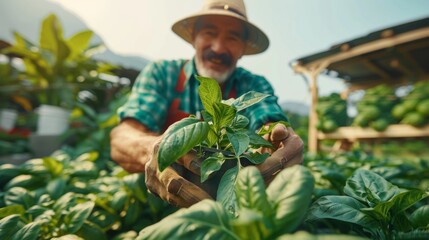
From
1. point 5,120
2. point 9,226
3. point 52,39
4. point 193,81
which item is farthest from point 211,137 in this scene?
point 5,120

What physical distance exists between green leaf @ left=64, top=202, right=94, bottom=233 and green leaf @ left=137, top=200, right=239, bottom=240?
43cm

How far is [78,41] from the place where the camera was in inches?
159

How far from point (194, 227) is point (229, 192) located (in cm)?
13

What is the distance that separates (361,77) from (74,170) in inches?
220

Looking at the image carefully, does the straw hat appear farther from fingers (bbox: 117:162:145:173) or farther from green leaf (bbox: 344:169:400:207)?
green leaf (bbox: 344:169:400:207)

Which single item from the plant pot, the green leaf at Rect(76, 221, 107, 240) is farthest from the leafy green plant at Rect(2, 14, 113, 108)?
the plant pot

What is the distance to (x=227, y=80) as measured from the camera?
1454 millimetres

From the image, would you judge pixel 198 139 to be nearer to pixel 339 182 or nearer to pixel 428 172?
pixel 339 182

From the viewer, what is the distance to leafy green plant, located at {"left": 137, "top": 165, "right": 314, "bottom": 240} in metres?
0.35

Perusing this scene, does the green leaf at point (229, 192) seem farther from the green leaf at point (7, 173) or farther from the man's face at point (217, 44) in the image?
the green leaf at point (7, 173)

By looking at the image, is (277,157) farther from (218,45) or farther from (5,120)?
(5,120)

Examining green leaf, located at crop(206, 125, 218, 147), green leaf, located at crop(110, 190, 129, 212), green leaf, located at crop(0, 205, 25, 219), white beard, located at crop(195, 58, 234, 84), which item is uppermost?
white beard, located at crop(195, 58, 234, 84)

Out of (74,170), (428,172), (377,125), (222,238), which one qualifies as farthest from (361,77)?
(222,238)

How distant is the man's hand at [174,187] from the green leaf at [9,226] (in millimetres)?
298
